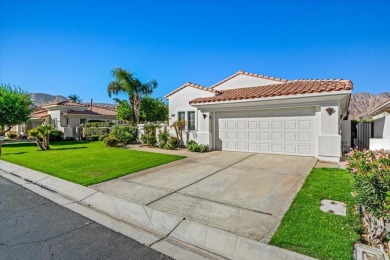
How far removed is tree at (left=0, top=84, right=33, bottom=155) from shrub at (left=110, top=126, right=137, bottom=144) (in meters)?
11.1

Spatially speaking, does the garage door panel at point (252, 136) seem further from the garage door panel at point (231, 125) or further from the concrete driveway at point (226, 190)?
the concrete driveway at point (226, 190)

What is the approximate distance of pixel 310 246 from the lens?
9.87 feet

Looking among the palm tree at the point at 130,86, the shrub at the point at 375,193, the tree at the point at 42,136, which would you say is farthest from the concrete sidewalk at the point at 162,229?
the palm tree at the point at 130,86

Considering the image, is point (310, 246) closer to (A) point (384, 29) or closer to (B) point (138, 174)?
(B) point (138, 174)

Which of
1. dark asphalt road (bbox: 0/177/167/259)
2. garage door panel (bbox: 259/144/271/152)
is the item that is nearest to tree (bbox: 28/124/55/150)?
dark asphalt road (bbox: 0/177/167/259)

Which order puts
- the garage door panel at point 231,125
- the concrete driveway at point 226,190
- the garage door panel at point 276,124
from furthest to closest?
the garage door panel at point 231,125 < the garage door panel at point 276,124 < the concrete driveway at point 226,190

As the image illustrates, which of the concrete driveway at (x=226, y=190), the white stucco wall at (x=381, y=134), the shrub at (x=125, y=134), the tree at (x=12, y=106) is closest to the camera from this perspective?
the concrete driveway at (x=226, y=190)

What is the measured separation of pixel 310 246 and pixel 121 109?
27.1 metres

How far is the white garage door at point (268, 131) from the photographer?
9789mm

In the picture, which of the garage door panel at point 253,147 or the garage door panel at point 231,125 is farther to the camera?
the garage door panel at point 231,125

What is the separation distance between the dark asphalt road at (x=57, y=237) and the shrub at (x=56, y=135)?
802 inches

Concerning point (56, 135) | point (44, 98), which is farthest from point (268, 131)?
point (44, 98)

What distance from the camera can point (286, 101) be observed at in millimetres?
9906

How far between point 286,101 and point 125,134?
12.8 meters
